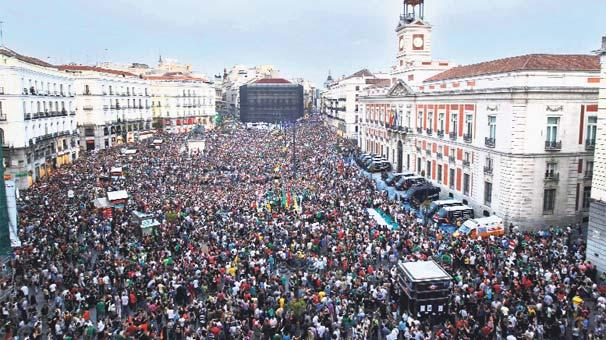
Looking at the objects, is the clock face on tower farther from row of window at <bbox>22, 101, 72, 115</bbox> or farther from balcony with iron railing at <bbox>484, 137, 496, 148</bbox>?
row of window at <bbox>22, 101, 72, 115</bbox>

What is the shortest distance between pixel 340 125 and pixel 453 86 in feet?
181

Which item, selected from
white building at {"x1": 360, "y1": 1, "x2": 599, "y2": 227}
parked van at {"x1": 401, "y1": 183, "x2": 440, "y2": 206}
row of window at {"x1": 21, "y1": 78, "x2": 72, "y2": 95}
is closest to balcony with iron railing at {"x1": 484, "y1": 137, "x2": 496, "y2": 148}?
white building at {"x1": 360, "y1": 1, "x2": 599, "y2": 227}

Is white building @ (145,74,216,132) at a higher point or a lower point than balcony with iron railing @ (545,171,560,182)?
higher

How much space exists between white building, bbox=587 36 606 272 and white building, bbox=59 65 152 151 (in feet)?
190

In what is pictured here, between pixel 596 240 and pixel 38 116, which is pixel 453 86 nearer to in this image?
pixel 596 240

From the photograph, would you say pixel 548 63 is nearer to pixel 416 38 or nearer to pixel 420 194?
pixel 420 194

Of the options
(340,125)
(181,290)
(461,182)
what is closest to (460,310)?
(181,290)

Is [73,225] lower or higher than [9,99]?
lower

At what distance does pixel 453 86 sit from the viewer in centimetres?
3794

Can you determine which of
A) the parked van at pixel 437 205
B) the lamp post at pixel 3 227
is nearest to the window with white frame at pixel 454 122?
the parked van at pixel 437 205

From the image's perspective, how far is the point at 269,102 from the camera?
411ft

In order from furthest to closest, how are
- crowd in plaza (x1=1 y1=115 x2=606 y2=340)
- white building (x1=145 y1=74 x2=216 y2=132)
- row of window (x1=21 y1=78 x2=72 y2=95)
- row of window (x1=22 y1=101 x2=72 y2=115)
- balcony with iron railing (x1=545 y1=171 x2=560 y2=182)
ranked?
1. white building (x1=145 y1=74 x2=216 y2=132)
2. row of window (x1=22 y1=101 x2=72 y2=115)
3. row of window (x1=21 y1=78 x2=72 y2=95)
4. balcony with iron railing (x1=545 y1=171 x2=560 y2=182)
5. crowd in plaza (x1=1 y1=115 x2=606 y2=340)

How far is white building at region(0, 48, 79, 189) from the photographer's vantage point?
40.0m

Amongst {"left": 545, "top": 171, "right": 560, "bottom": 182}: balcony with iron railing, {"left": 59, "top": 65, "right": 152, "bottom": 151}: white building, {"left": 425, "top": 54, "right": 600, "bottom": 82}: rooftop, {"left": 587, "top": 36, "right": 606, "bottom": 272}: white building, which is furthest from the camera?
{"left": 59, "top": 65, "right": 152, "bottom": 151}: white building
